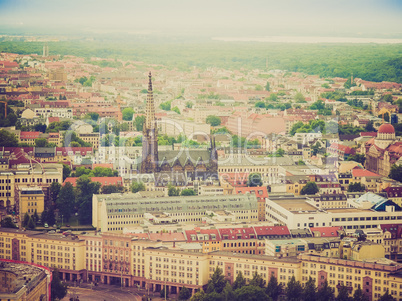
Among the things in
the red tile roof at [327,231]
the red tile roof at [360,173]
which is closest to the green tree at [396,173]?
the red tile roof at [360,173]

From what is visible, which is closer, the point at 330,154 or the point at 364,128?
the point at 330,154

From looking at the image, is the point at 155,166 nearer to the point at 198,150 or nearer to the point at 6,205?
the point at 198,150

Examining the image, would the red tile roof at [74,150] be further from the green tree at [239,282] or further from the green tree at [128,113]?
the green tree at [239,282]

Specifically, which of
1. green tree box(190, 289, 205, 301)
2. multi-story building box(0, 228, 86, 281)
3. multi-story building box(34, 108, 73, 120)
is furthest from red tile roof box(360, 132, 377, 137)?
green tree box(190, 289, 205, 301)

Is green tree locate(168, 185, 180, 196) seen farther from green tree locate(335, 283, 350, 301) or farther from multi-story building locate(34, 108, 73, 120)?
multi-story building locate(34, 108, 73, 120)

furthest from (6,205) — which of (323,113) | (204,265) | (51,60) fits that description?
(51,60)
